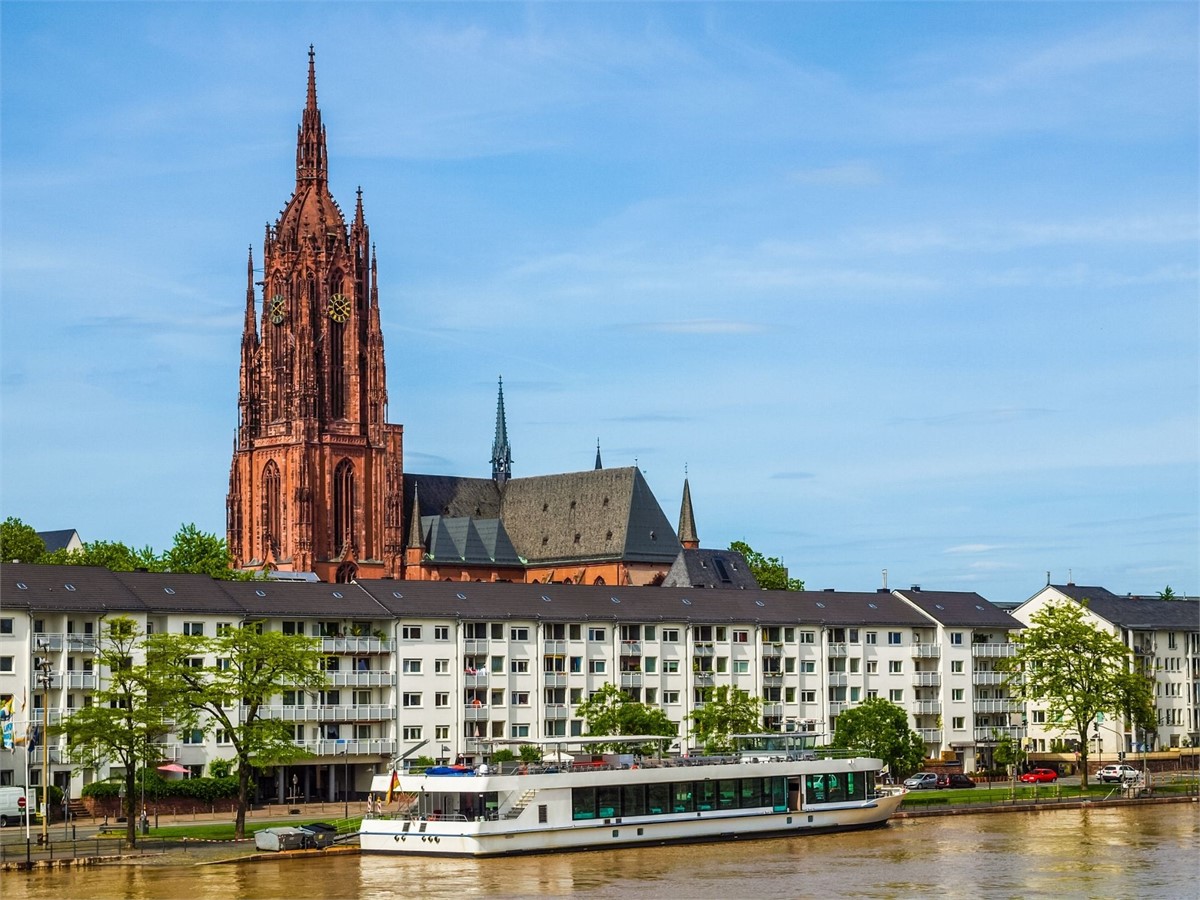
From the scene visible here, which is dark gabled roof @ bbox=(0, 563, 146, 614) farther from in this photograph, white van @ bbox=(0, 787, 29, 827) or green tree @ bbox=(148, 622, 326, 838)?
green tree @ bbox=(148, 622, 326, 838)

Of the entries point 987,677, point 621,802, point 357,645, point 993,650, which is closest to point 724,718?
point 357,645

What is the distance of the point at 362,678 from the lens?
6181 inches

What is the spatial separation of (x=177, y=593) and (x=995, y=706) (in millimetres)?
75738

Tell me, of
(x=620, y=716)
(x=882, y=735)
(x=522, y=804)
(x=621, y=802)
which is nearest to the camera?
(x=522, y=804)

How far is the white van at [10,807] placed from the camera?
12594cm

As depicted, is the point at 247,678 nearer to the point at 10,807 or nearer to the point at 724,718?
the point at 10,807

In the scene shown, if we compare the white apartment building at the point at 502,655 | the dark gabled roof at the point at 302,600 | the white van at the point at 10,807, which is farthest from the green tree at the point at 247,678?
the dark gabled roof at the point at 302,600

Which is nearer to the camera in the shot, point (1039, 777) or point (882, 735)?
point (882, 735)

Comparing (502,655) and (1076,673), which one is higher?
(502,655)

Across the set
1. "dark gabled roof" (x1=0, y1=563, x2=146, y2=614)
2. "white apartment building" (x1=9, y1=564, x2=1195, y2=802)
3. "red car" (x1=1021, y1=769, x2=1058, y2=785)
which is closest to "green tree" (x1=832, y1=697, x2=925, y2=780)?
"white apartment building" (x1=9, y1=564, x2=1195, y2=802)

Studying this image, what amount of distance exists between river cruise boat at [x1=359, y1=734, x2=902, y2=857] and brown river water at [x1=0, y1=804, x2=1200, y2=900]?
1.49 meters

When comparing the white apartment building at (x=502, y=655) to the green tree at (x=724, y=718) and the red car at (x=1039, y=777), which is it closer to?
the green tree at (x=724, y=718)

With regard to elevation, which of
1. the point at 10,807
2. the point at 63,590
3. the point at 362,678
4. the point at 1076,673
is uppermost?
the point at 63,590

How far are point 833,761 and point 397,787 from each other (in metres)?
28.9
